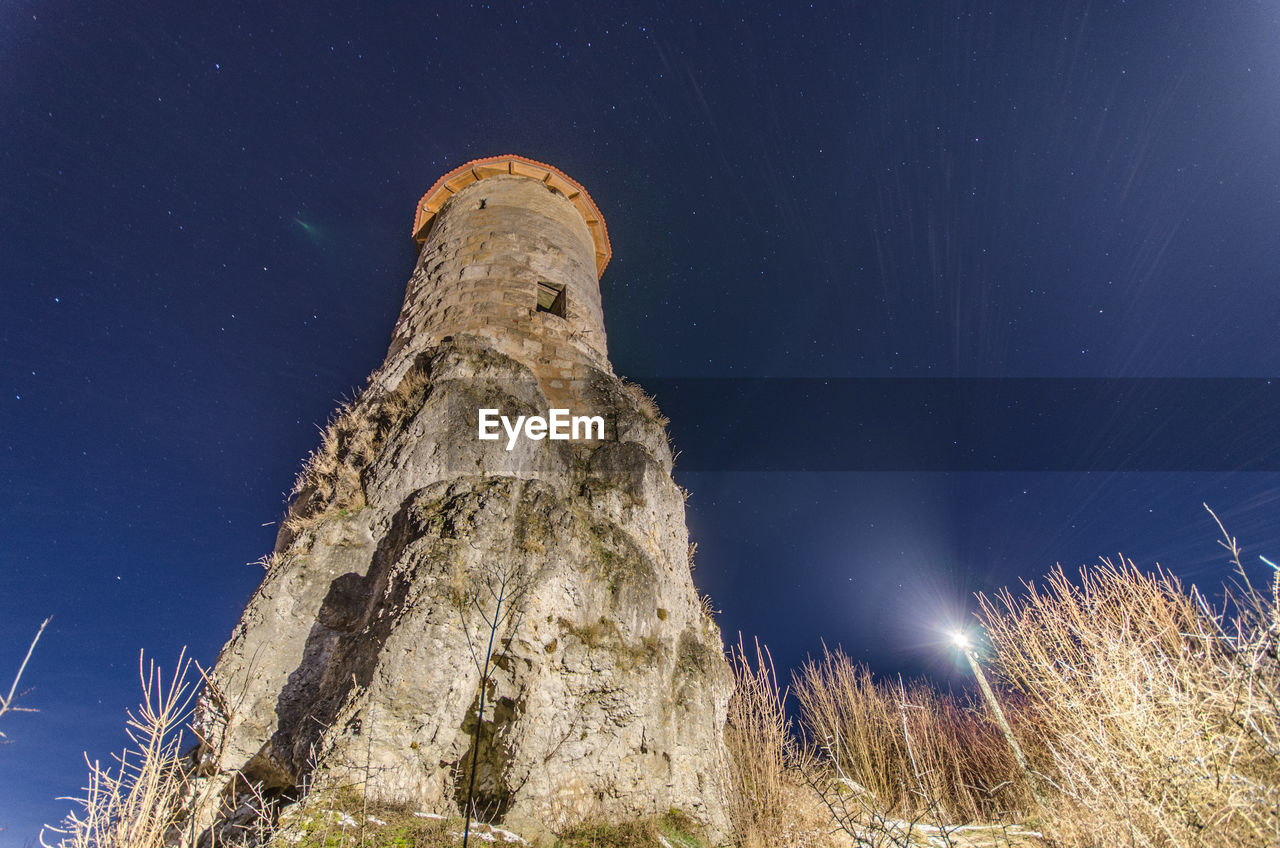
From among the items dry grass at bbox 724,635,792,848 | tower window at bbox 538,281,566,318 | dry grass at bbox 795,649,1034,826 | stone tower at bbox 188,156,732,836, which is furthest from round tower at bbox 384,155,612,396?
dry grass at bbox 795,649,1034,826

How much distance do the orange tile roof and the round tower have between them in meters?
0.02

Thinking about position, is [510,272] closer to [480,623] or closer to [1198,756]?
[480,623]

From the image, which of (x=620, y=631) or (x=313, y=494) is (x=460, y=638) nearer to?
(x=620, y=631)

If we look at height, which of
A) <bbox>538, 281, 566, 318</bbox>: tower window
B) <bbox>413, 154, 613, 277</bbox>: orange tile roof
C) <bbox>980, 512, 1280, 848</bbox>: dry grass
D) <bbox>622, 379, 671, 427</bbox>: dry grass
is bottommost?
<bbox>980, 512, 1280, 848</bbox>: dry grass

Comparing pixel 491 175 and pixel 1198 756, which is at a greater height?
pixel 491 175

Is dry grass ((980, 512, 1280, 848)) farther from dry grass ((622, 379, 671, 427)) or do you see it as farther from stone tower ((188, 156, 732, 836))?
dry grass ((622, 379, 671, 427))

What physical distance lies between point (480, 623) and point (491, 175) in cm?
869

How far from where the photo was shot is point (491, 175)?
1028cm

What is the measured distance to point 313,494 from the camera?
6.25 m

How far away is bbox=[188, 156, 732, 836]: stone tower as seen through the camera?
3.81 meters

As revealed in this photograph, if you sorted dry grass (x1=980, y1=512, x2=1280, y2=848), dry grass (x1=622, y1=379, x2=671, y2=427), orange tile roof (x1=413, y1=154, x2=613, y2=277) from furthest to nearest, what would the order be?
orange tile roof (x1=413, y1=154, x2=613, y2=277)
dry grass (x1=622, y1=379, x2=671, y2=427)
dry grass (x1=980, y1=512, x2=1280, y2=848)

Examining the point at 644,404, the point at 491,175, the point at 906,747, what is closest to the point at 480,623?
the point at 644,404

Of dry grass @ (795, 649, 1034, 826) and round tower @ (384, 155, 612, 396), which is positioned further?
dry grass @ (795, 649, 1034, 826)

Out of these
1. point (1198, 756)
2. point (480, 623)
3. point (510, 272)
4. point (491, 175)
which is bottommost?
point (1198, 756)
